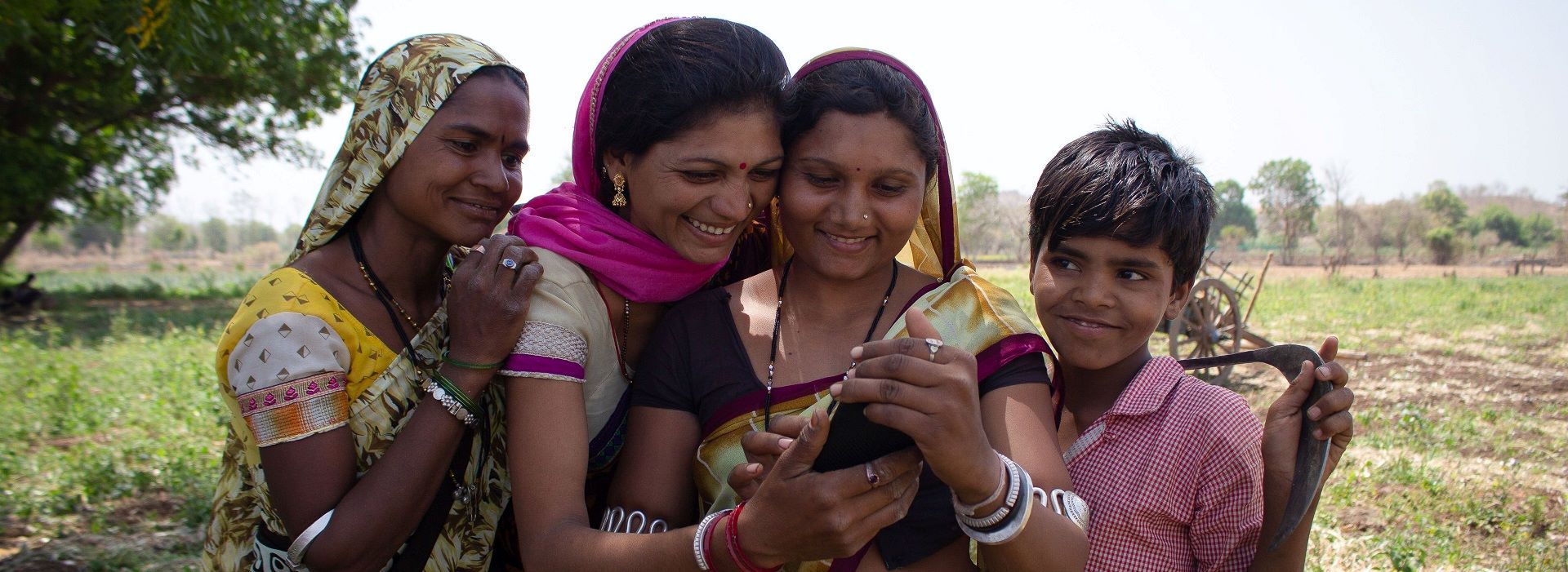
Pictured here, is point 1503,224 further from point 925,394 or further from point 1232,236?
point 925,394

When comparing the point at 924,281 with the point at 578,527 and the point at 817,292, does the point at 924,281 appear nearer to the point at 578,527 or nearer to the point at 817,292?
the point at 817,292

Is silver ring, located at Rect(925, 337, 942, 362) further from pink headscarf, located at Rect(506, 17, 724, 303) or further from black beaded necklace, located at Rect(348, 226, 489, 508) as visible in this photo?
black beaded necklace, located at Rect(348, 226, 489, 508)

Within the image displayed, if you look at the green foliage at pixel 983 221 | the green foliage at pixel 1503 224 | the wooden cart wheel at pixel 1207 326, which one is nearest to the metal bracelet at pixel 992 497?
the wooden cart wheel at pixel 1207 326

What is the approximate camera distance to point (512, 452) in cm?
168

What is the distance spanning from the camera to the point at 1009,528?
4.64 ft

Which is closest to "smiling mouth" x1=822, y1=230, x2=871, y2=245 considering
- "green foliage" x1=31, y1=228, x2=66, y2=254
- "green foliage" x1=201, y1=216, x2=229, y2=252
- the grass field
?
the grass field

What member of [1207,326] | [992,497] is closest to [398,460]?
[992,497]

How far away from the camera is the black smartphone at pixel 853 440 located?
135 centimetres

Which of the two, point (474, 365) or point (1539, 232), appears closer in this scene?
point (474, 365)

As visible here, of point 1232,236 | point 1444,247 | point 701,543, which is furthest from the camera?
point 1232,236

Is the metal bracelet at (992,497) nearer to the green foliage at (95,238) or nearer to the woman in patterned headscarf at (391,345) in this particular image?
Answer: the woman in patterned headscarf at (391,345)

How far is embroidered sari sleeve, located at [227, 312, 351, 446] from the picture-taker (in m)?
1.75

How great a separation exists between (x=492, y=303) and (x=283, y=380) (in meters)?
0.46

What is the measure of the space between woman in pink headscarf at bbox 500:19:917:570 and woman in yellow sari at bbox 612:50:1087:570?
0.09 meters
